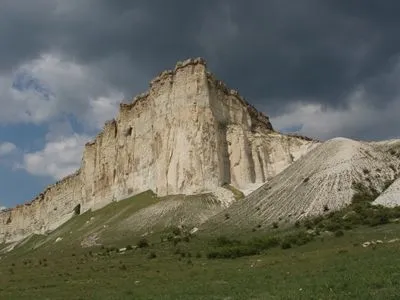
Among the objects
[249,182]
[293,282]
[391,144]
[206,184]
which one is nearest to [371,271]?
[293,282]

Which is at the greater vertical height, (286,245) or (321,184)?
(321,184)

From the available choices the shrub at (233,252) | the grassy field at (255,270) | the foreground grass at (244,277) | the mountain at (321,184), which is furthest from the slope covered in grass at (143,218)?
the shrub at (233,252)

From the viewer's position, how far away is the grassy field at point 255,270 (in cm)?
2208

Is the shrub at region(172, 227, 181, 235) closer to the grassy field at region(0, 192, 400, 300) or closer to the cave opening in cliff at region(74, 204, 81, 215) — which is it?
the grassy field at region(0, 192, 400, 300)

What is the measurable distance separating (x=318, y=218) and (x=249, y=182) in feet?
127

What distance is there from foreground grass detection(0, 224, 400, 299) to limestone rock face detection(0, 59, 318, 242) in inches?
1701

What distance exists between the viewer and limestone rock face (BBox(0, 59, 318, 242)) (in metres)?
90.9

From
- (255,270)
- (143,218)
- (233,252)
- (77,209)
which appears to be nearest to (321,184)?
(233,252)

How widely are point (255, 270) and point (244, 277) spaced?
285cm

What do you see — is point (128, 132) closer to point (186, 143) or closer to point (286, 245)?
point (186, 143)

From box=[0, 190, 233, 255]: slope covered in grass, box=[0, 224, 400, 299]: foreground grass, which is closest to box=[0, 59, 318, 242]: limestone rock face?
box=[0, 190, 233, 255]: slope covered in grass

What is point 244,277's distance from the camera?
2884cm

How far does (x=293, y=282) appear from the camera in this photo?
2420 centimetres

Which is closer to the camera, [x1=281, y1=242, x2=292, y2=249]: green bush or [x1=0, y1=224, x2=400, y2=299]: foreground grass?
[x1=0, y1=224, x2=400, y2=299]: foreground grass
